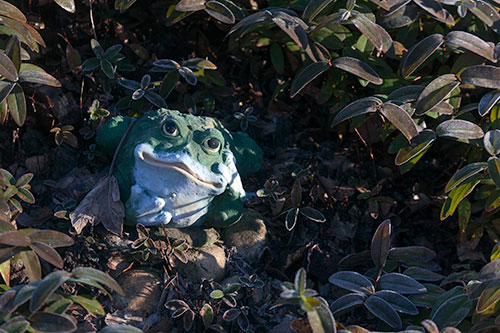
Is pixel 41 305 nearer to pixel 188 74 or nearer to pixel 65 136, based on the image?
pixel 65 136

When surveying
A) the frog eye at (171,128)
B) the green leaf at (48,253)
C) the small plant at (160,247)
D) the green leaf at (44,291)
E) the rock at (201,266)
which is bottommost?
the rock at (201,266)

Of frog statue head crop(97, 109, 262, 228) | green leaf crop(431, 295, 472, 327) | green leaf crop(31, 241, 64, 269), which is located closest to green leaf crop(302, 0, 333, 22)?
frog statue head crop(97, 109, 262, 228)

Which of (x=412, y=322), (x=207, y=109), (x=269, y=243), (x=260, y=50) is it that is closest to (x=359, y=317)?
(x=412, y=322)

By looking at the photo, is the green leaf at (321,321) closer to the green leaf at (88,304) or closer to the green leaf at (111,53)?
the green leaf at (88,304)

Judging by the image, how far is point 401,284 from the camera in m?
1.94

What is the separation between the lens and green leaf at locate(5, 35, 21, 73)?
203cm

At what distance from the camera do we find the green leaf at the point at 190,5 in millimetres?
2178

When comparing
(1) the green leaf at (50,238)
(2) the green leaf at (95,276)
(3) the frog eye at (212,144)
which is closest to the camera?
(2) the green leaf at (95,276)

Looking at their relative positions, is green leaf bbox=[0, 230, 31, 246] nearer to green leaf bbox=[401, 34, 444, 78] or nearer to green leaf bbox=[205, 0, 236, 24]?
green leaf bbox=[205, 0, 236, 24]

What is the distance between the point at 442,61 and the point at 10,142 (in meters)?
1.75

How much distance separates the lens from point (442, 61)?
2.44 meters

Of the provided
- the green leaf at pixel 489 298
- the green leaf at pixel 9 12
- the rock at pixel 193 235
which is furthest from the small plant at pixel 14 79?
the green leaf at pixel 489 298

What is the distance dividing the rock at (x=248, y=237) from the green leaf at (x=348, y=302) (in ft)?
1.49

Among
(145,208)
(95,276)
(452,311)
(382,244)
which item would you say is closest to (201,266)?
(145,208)
